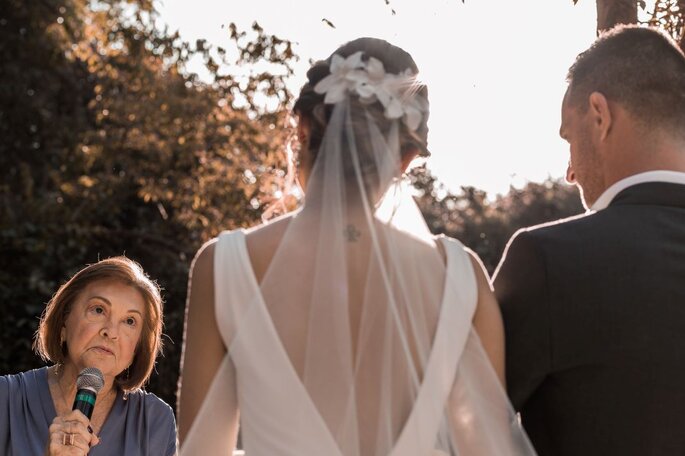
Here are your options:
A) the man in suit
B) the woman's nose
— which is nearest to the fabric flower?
the man in suit

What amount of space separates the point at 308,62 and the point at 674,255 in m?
5.58

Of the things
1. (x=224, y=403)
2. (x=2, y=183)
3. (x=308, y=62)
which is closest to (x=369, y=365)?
(x=224, y=403)

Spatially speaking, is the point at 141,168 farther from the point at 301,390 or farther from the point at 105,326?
the point at 301,390

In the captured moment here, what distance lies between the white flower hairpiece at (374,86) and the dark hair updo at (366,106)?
19mm

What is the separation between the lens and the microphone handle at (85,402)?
3.31m

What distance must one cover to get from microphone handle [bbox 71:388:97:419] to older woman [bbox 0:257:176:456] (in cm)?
75

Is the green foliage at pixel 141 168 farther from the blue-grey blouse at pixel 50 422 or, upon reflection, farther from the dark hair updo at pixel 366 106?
the dark hair updo at pixel 366 106

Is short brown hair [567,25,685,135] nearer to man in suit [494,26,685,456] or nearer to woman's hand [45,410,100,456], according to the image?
man in suit [494,26,685,456]

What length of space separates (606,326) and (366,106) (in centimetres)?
85

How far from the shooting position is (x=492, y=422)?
280 cm

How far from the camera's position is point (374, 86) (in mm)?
2785

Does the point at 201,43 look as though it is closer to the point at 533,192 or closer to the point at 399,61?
the point at 399,61

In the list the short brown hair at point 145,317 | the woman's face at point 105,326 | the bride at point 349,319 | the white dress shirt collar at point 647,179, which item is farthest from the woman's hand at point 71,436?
the white dress shirt collar at point 647,179

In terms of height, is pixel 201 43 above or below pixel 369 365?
above
